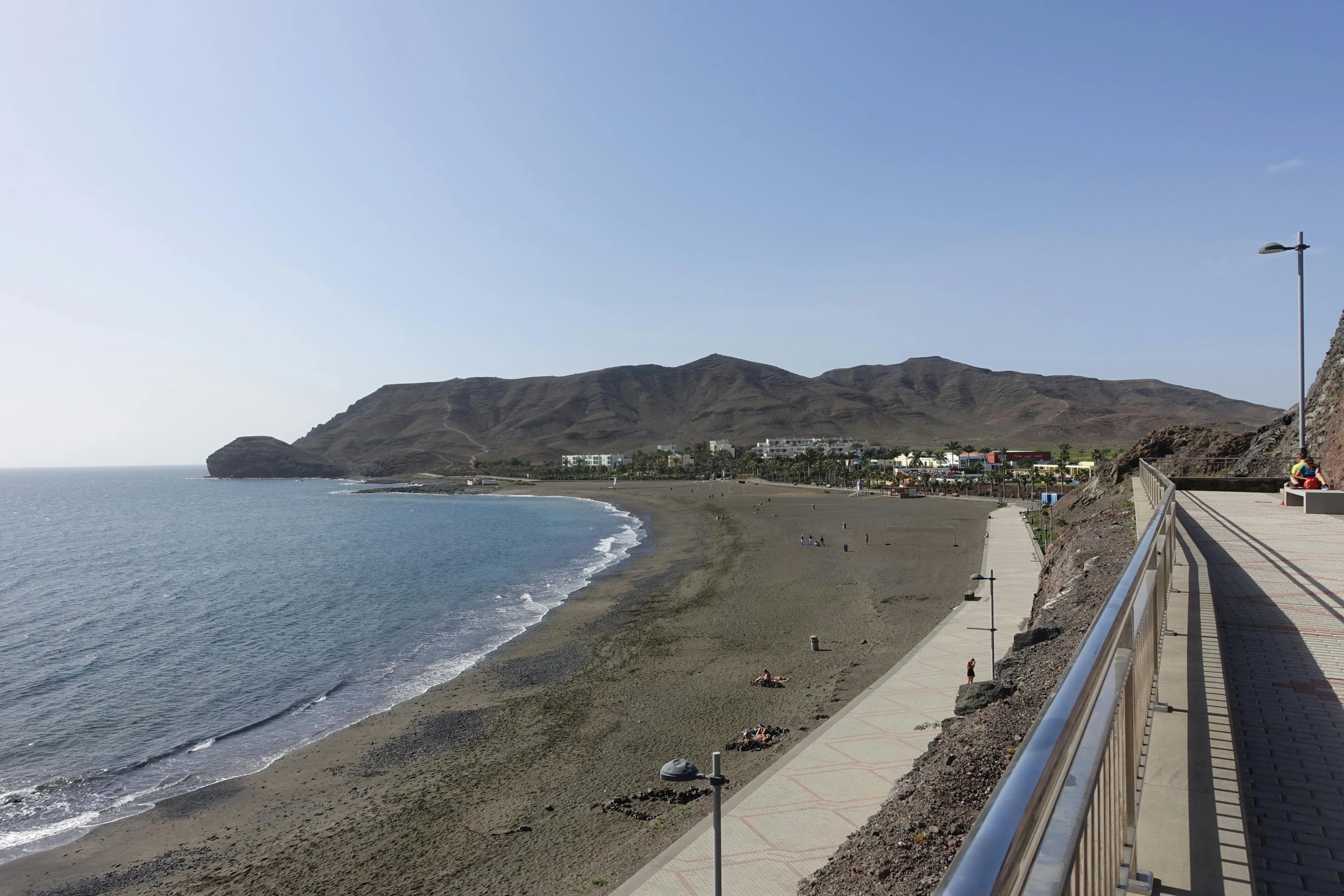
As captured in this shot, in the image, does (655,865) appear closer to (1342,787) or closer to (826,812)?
(826,812)

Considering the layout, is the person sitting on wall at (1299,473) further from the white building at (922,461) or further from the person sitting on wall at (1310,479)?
the white building at (922,461)

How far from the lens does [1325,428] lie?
2136 cm

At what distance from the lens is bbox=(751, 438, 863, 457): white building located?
175m

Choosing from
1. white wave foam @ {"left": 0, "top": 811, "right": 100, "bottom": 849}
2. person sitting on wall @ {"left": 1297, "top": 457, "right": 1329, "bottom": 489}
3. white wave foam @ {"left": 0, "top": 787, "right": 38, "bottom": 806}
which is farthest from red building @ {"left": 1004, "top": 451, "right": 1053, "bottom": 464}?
white wave foam @ {"left": 0, "top": 787, "right": 38, "bottom": 806}

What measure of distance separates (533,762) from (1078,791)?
15945 mm

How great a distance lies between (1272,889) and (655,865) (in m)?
8.81

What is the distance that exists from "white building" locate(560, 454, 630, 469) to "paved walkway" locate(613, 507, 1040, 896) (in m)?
159

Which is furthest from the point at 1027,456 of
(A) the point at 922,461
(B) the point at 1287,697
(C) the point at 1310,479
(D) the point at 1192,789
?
(D) the point at 1192,789

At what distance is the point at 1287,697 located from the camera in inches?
190

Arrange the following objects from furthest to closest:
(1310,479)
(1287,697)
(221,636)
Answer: (221,636)
(1310,479)
(1287,697)

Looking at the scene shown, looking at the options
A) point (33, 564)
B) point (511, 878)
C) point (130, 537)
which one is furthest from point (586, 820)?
point (130, 537)

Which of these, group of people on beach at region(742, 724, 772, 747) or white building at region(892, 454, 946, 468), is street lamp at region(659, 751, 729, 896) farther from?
white building at region(892, 454, 946, 468)

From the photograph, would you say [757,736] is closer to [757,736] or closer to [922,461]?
[757,736]

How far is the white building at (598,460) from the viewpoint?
591ft
